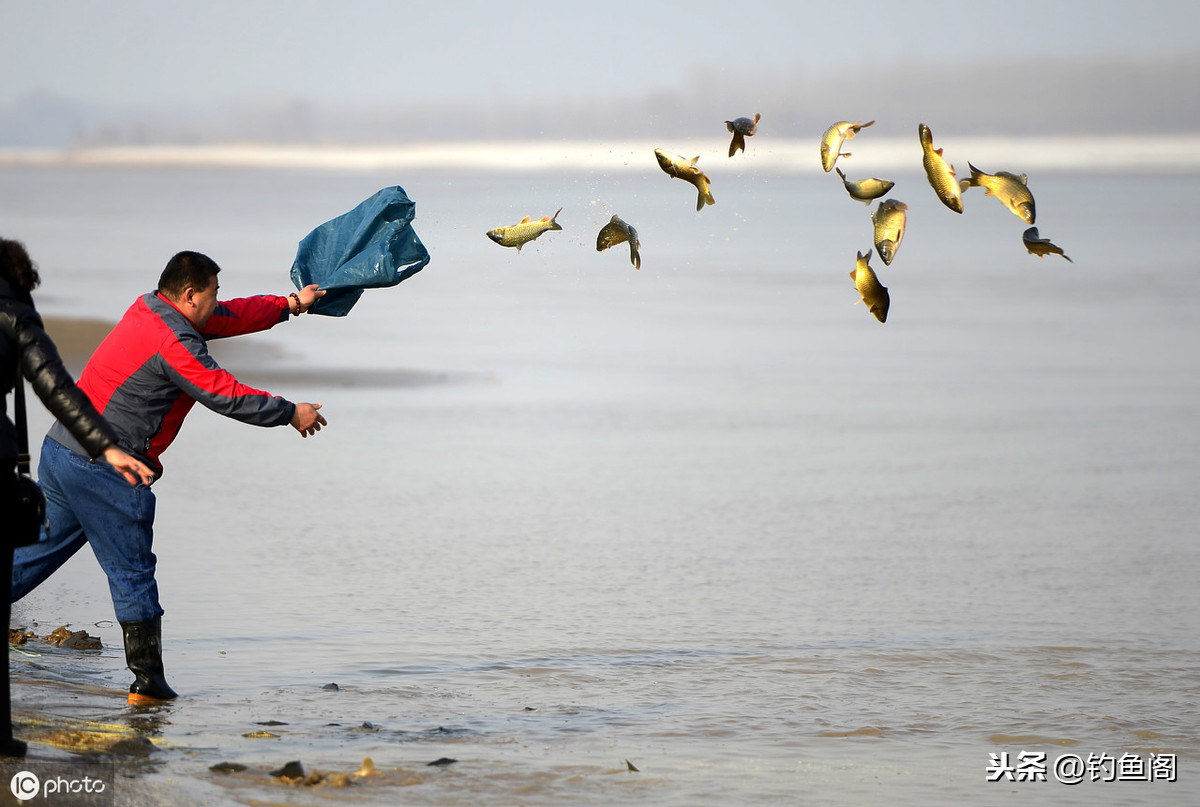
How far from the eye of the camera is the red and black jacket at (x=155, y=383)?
5.22 meters

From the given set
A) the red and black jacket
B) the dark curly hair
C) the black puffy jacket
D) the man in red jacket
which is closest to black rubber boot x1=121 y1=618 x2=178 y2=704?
the man in red jacket

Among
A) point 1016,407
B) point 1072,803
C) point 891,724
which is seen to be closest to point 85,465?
point 891,724

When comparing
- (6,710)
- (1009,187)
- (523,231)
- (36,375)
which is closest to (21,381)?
(36,375)

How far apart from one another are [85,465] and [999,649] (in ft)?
14.6

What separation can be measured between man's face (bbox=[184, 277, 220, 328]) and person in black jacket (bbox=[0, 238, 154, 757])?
871 millimetres

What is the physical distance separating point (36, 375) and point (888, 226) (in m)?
→ 3.62

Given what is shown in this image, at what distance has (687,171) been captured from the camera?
6648 millimetres

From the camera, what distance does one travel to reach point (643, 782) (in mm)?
4965

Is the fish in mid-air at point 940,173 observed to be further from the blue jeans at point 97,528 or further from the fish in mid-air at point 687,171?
the blue jeans at point 97,528

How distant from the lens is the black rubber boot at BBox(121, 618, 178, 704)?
5410 mm

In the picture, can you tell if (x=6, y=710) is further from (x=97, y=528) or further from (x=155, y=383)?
(x=155, y=383)

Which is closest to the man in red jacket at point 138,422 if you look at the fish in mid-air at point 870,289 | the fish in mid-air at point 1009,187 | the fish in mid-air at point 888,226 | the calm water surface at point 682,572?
the calm water surface at point 682,572

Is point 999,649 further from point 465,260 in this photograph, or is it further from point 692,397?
point 465,260

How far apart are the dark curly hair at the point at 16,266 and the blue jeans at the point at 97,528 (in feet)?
3.20
